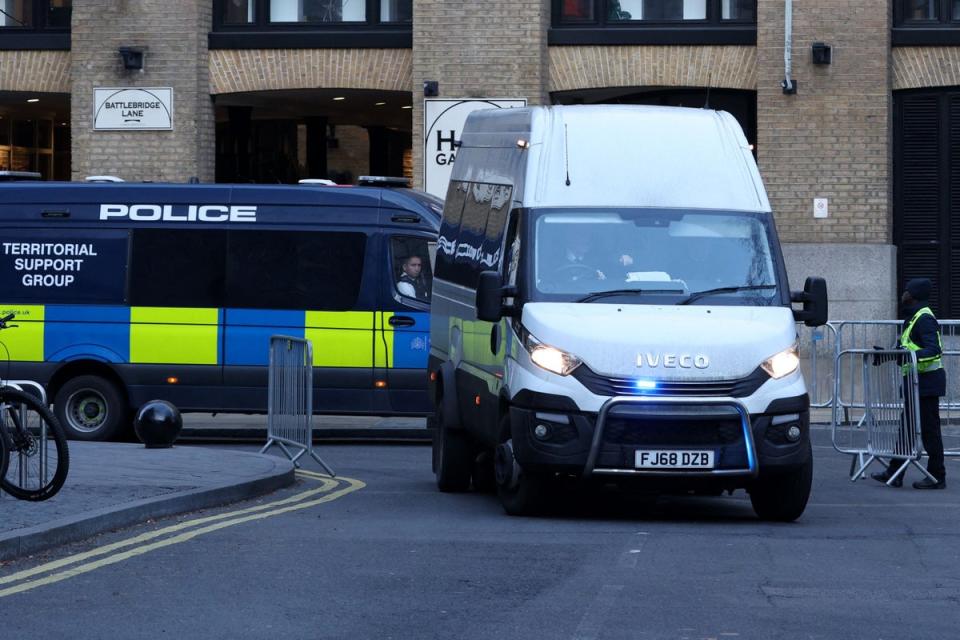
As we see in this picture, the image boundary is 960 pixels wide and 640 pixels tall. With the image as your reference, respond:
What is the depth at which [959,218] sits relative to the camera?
2338 cm

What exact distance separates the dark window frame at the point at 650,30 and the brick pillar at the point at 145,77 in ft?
15.5

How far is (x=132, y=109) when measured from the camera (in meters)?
23.8

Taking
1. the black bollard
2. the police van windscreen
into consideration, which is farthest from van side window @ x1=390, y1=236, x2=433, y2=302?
the police van windscreen

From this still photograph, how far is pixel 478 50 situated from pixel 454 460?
10791 mm

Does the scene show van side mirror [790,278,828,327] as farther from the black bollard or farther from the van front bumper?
the black bollard

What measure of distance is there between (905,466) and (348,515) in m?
4.95

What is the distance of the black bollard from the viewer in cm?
1538

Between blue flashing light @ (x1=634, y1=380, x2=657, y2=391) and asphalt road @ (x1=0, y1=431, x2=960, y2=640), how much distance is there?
0.87m

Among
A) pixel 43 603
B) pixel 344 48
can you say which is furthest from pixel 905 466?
pixel 344 48

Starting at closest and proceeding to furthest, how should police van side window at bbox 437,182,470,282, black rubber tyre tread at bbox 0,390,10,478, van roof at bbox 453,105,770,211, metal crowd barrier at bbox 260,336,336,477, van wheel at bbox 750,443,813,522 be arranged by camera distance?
black rubber tyre tread at bbox 0,390,10,478
van wheel at bbox 750,443,813,522
van roof at bbox 453,105,770,211
police van side window at bbox 437,182,470,282
metal crowd barrier at bbox 260,336,336,477

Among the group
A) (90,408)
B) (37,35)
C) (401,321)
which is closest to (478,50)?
(37,35)

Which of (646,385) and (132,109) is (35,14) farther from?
(646,385)

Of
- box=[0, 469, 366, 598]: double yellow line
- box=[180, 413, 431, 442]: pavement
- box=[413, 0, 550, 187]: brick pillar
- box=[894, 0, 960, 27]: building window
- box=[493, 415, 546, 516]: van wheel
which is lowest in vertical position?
box=[180, 413, 431, 442]: pavement

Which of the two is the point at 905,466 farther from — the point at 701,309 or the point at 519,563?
the point at 519,563
